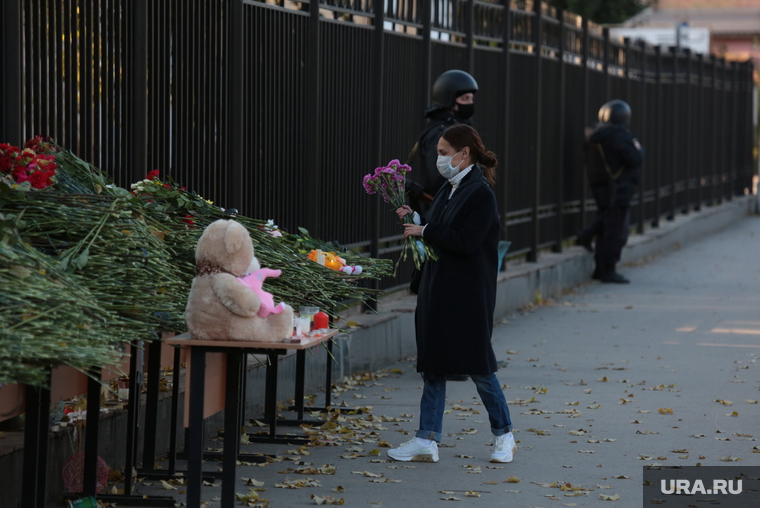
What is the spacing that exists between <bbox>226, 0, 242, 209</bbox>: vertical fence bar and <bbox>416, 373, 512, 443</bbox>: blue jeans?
2.28 meters

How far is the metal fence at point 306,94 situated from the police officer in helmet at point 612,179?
21.6 inches

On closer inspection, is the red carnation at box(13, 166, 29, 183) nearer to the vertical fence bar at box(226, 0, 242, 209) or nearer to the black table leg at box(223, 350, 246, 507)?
the black table leg at box(223, 350, 246, 507)

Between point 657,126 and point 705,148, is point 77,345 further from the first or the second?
point 705,148

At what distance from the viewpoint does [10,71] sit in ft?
20.1

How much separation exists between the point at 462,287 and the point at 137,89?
2.37m

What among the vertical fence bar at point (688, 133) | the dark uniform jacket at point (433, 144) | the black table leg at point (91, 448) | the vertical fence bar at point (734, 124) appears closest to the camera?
the black table leg at point (91, 448)

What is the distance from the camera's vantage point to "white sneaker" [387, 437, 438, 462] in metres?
6.47

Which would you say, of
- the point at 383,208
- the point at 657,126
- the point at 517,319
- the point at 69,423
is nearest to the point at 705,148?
the point at 657,126

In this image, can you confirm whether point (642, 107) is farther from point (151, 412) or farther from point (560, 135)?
point (151, 412)

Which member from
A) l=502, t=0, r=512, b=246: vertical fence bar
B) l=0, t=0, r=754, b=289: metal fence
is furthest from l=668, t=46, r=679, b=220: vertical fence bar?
l=502, t=0, r=512, b=246: vertical fence bar

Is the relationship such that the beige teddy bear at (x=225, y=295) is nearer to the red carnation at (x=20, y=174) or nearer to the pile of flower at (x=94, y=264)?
the pile of flower at (x=94, y=264)

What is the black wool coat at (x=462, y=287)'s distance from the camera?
250 inches

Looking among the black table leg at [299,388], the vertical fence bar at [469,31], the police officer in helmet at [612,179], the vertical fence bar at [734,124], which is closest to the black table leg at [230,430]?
the black table leg at [299,388]

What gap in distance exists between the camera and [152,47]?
7.31 meters
